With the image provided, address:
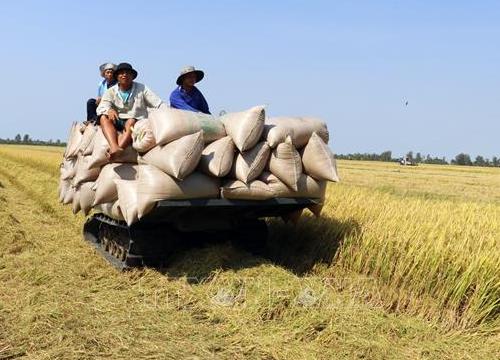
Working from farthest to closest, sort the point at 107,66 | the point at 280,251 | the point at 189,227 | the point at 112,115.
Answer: the point at 107,66
the point at 280,251
the point at 112,115
the point at 189,227

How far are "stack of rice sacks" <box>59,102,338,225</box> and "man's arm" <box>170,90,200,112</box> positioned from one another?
732 millimetres

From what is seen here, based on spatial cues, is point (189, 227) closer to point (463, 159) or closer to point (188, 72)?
point (188, 72)

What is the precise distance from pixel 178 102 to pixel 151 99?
426mm

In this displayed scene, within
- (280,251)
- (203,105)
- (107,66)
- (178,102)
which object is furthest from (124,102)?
(280,251)

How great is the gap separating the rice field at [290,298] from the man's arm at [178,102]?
158 cm

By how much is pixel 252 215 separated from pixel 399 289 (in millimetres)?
1678

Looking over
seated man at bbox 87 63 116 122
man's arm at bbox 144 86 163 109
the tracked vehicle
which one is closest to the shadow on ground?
the tracked vehicle

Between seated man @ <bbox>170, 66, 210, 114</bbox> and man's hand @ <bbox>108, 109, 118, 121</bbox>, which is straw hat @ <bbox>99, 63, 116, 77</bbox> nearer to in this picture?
seated man @ <bbox>170, 66, 210, 114</bbox>

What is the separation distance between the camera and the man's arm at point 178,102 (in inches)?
239

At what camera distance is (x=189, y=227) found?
17.9ft

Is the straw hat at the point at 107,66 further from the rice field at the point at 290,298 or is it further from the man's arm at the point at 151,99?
the rice field at the point at 290,298

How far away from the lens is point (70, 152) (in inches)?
297

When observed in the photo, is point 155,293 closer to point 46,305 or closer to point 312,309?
point 46,305

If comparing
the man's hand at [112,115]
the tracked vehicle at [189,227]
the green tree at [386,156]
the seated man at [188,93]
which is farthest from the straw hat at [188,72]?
the green tree at [386,156]
